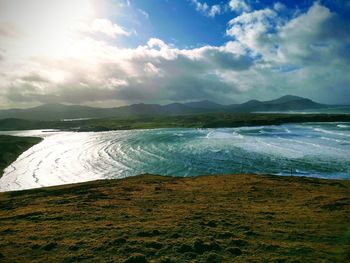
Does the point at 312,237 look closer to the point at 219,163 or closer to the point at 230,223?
the point at 230,223

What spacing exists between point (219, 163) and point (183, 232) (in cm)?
7456

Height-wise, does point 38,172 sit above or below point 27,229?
below

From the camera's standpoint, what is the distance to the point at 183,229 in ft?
94.0

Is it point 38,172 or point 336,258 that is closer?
point 336,258

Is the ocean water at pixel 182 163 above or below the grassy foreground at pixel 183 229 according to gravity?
below

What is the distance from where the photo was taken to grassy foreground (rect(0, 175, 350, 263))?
22703 millimetres

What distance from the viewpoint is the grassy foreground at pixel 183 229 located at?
74.5 feet

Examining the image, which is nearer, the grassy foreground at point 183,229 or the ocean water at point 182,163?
the grassy foreground at point 183,229

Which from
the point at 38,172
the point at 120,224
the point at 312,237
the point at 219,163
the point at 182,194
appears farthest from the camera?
the point at 38,172

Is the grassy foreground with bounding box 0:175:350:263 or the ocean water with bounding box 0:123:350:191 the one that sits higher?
the grassy foreground with bounding box 0:175:350:263

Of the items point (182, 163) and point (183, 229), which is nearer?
point (183, 229)

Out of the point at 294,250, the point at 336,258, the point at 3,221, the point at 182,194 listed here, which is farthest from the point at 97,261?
the point at 182,194

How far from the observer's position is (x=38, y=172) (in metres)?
108

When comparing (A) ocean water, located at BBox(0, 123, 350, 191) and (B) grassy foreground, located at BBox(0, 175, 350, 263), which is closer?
(B) grassy foreground, located at BBox(0, 175, 350, 263)
